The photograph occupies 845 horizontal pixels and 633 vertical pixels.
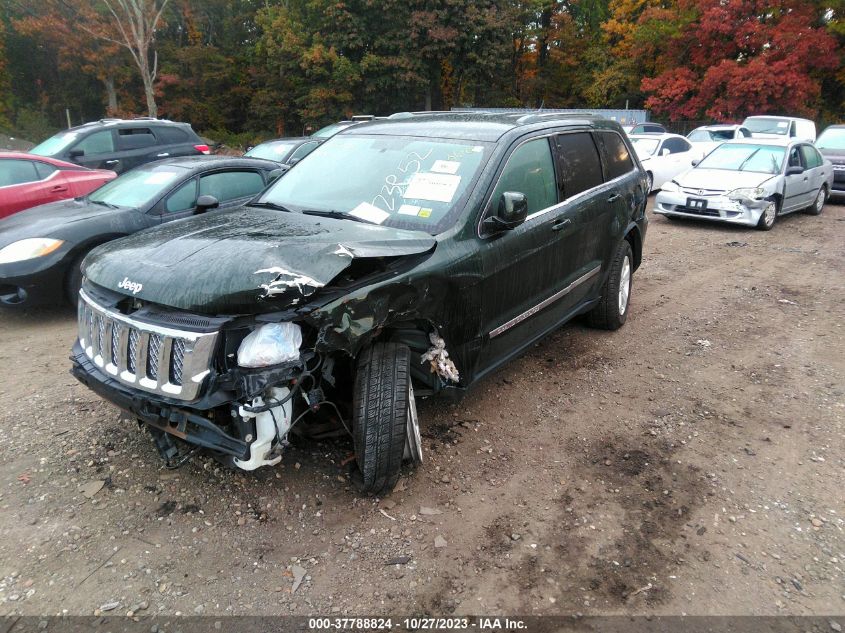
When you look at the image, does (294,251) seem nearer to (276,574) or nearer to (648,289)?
(276,574)

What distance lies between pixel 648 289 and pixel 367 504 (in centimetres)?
516

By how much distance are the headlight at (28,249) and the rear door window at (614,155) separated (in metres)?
5.11

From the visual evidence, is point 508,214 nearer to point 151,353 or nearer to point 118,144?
point 151,353

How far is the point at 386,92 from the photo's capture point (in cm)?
3077

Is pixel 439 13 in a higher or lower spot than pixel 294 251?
higher

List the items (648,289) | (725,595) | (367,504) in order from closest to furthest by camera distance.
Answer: (725,595) < (367,504) < (648,289)

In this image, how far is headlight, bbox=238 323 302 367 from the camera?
8.70 feet

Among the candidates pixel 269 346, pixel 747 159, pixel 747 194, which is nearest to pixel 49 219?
pixel 269 346

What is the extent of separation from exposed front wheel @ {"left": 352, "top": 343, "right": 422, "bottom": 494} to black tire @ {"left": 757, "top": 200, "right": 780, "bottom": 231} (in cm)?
929

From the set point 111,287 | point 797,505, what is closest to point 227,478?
point 111,287

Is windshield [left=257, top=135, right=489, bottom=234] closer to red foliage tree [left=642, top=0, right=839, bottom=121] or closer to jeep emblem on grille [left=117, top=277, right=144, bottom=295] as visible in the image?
jeep emblem on grille [left=117, top=277, right=144, bottom=295]

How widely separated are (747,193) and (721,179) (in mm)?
660

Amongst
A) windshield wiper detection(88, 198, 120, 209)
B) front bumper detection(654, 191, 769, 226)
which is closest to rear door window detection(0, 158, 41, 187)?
windshield wiper detection(88, 198, 120, 209)

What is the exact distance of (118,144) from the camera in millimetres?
9898
